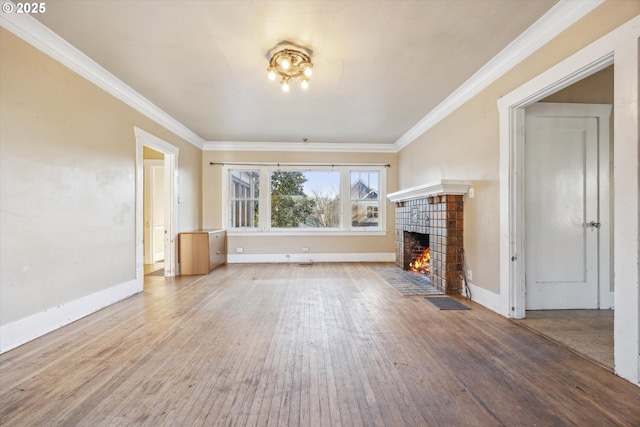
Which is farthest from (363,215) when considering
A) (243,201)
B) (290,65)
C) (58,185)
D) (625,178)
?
(58,185)

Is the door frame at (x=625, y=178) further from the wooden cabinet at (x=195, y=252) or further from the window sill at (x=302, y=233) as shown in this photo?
the wooden cabinet at (x=195, y=252)

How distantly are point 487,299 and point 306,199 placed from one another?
4252 mm

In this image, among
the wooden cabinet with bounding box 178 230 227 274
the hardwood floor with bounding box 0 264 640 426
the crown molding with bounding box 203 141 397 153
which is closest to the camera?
the hardwood floor with bounding box 0 264 640 426

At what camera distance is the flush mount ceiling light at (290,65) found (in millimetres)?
2803

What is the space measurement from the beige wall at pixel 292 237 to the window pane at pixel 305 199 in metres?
0.32

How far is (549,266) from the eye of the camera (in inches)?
122

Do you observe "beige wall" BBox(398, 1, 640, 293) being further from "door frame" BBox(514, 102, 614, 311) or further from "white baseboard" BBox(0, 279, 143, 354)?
"white baseboard" BBox(0, 279, 143, 354)

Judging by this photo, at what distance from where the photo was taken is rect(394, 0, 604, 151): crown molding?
217 cm

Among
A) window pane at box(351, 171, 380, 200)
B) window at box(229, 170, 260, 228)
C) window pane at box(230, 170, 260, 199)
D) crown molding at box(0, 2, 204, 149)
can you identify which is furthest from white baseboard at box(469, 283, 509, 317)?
crown molding at box(0, 2, 204, 149)

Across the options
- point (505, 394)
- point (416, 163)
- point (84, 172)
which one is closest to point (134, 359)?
point (84, 172)

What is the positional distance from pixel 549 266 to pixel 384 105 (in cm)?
295

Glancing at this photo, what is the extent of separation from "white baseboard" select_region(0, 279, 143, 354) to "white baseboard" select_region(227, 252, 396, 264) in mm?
2810

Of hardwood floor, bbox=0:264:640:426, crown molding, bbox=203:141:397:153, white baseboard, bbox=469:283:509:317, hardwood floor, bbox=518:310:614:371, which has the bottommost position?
hardwood floor, bbox=0:264:640:426

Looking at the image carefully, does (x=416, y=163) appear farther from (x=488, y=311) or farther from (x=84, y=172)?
(x=84, y=172)
